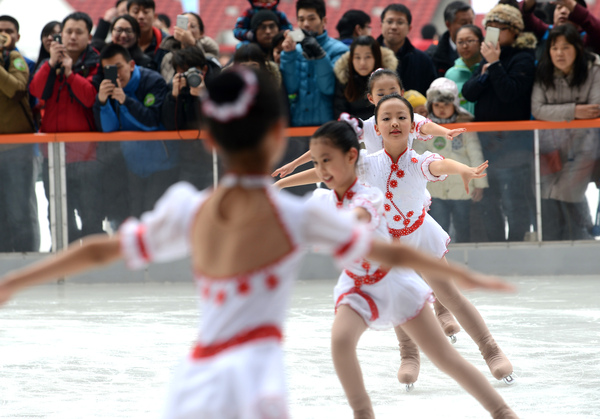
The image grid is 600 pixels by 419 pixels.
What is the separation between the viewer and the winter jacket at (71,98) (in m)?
7.71

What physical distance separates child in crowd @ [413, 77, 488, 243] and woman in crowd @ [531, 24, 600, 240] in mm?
601

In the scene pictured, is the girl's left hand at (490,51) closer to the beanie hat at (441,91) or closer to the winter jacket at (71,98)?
the beanie hat at (441,91)

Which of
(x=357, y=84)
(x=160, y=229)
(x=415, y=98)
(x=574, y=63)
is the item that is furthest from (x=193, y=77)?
(x=160, y=229)

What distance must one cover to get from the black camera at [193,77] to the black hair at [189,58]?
5.8 inches

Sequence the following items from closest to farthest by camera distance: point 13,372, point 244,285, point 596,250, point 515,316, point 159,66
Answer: point 244,285, point 13,372, point 515,316, point 596,250, point 159,66

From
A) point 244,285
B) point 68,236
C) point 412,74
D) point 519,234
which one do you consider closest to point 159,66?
point 68,236

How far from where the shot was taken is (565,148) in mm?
7648

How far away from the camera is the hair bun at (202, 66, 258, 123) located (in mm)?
1833

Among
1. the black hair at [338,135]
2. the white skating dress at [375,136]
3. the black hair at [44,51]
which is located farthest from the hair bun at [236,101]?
the black hair at [44,51]

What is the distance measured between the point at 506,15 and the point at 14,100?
4.56 m

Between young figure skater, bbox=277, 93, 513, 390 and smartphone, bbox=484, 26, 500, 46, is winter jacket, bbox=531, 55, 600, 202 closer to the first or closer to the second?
smartphone, bbox=484, 26, 500, 46

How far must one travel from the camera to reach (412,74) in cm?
776

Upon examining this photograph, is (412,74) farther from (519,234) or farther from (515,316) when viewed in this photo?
(515,316)

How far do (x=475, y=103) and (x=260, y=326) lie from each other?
249 inches
